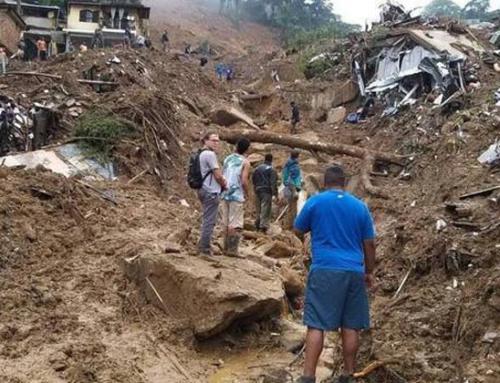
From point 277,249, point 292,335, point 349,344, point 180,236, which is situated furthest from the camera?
point 277,249

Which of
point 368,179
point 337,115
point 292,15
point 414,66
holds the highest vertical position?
point 292,15

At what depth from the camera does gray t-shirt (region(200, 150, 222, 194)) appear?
646 cm

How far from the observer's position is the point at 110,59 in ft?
Answer: 57.4

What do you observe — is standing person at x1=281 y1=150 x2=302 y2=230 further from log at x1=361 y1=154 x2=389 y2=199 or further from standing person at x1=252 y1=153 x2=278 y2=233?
log at x1=361 y1=154 x2=389 y2=199

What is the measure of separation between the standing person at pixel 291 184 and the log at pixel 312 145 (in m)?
3.90

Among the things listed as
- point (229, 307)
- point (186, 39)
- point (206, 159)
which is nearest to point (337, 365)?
point (229, 307)

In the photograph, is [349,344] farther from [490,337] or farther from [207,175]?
[207,175]

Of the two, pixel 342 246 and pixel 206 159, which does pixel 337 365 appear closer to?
pixel 342 246

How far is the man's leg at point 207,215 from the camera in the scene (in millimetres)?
6602

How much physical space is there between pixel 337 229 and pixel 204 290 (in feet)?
6.62

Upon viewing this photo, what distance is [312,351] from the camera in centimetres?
430

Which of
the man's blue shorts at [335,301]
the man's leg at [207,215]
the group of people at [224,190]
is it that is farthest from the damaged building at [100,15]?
the man's blue shorts at [335,301]

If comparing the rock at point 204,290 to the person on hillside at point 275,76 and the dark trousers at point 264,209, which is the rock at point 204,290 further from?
the person on hillside at point 275,76

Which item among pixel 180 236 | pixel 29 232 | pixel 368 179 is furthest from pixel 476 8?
pixel 29 232
